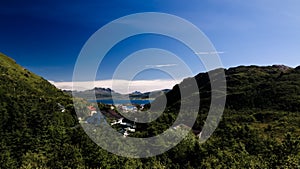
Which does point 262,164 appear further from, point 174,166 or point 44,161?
point 44,161

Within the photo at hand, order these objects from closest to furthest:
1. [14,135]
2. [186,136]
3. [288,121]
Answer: [186,136]
[14,135]
[288,121]

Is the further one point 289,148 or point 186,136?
point 186,136

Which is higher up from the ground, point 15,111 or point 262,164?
point 15,111

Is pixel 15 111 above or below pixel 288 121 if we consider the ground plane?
above

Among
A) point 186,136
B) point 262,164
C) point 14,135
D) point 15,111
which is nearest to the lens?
point 262,164

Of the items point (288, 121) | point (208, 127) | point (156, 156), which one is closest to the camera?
point (156, 156)

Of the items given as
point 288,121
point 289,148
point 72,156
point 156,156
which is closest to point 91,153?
point 72,156

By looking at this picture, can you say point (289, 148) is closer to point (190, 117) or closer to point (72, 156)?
point (72, 156)

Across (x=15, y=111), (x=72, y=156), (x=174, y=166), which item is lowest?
(x=174, y=166)

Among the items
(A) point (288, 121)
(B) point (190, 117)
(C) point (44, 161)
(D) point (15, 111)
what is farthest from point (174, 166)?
(A) point (288, 121)
